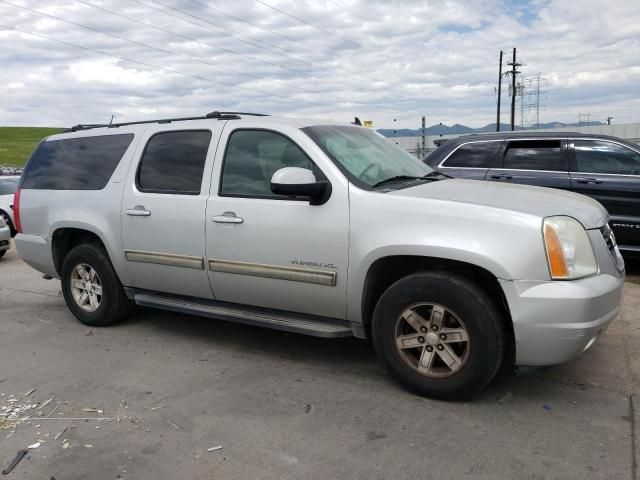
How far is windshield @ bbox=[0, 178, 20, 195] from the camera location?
42.8ft

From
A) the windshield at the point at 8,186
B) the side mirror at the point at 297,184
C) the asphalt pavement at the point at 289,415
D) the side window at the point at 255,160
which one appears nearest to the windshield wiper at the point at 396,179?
the side mirror at the point at 297,184

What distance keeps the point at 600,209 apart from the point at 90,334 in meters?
4.36

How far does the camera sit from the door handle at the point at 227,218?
14.2 feet

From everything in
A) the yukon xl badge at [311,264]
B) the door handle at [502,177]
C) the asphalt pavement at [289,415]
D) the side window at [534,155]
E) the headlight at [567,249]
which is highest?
the side window at [534,155]

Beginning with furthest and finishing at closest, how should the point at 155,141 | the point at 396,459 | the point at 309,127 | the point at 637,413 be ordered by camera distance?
the point at 155,141, the point at 309,127, the point at 637,413, the point at 396,459

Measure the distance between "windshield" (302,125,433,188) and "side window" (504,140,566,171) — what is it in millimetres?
2878

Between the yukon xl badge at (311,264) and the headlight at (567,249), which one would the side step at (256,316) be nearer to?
the yukon xl badge at (311,264)

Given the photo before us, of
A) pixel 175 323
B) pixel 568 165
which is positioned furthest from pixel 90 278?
pixel 568 165

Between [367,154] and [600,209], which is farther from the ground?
[367,154]

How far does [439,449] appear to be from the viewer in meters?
3.14

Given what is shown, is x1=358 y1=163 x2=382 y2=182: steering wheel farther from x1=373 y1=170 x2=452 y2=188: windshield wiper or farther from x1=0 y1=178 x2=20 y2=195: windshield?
x1=0 y1=178 x2=20 y2=195: windshield

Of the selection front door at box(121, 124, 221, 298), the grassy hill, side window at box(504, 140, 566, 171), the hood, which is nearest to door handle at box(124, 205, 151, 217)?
front door at box(121, 124, 221, 298)

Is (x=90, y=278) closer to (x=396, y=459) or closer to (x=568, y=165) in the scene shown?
(x=396, y=459)

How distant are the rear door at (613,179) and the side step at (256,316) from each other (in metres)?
4.35
